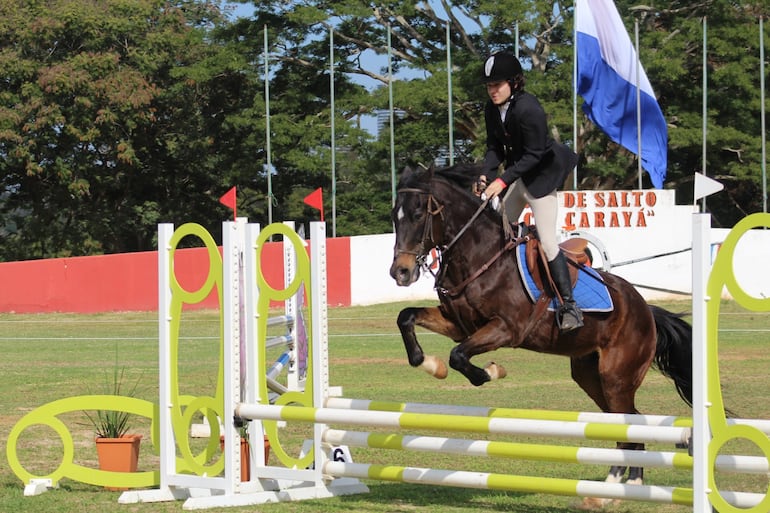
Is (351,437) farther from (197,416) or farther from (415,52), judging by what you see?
(415,52)

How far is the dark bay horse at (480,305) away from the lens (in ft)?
21.1

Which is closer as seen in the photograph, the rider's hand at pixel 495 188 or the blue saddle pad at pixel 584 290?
the rider's hand at pixel 495 188

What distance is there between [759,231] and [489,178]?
1997cm

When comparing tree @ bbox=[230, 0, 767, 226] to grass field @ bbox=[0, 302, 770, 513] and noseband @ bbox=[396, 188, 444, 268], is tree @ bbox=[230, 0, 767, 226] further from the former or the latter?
noseband @ bbox=[396, 188, 444, 268]

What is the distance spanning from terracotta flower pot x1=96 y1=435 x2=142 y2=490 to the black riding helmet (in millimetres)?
3104

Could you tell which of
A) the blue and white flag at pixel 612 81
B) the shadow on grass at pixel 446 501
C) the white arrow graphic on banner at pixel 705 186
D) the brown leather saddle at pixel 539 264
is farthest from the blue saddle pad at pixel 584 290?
the blue and white flag at pixel 612 81

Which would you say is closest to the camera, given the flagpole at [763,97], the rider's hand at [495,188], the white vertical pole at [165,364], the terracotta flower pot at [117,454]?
the rider's hand at [495,188]

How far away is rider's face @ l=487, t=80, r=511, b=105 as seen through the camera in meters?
6.54

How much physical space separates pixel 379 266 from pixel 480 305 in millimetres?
21397

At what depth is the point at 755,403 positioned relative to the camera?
11047mm

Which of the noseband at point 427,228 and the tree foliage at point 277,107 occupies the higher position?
the tree foliage at point 277,107

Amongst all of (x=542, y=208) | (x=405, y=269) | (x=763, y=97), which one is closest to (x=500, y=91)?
(x=542, y=208)

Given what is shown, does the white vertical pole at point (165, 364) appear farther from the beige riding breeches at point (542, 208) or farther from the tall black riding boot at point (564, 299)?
the tall black riding boot at point (564, 299)

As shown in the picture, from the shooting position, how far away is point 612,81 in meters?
28.3
